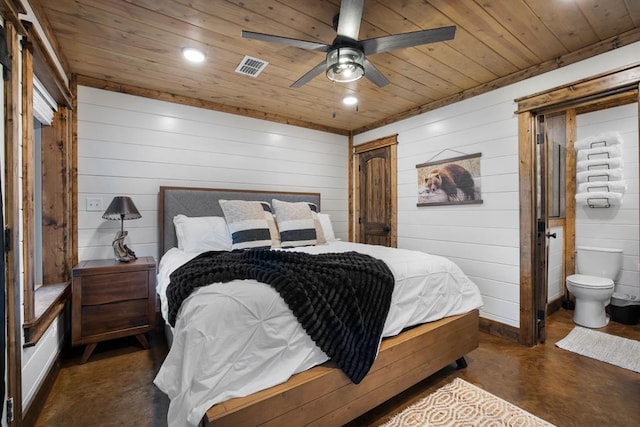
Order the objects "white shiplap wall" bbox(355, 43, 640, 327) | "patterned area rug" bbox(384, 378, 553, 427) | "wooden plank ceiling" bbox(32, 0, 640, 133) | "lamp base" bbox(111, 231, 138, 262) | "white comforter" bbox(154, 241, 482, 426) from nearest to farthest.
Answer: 1. "white comforter" bbox(154, 241, 482, 426)
2. "patterned area rug" bbox(384, 378, 553, 427)
3. "wooden plank ceiling" bbox(32, 0, 640, 133)
4. "lamp base" bbox(111, 231, 138, 262)
5. "white shiplap wall" bbox(355, 43, 640, 327)

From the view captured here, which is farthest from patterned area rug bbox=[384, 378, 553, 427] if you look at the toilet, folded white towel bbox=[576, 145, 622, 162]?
folded white towel bbox=[576, 145, 622, 162]

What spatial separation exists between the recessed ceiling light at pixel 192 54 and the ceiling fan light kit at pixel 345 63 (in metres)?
1.11

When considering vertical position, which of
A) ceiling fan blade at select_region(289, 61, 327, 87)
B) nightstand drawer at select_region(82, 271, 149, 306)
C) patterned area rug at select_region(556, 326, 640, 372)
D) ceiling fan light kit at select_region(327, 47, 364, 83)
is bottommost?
patterned area rug at select_region(556, 326, 640, 372)

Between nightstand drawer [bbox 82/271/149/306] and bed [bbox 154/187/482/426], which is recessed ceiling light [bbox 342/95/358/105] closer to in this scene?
bed [bbox 154/187/482/426]

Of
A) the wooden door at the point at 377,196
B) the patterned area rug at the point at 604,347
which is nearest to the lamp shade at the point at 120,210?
the wooden door at the point at 377,196

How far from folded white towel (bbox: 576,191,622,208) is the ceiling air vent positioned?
3.79 metres

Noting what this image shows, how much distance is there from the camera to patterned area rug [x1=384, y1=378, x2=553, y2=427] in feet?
5.59

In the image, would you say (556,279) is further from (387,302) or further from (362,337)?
(362,337)

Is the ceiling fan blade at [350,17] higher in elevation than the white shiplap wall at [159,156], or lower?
higher

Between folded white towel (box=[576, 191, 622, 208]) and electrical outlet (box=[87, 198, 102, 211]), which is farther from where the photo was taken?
folded white towel (box=[576, 191, 622, 208])

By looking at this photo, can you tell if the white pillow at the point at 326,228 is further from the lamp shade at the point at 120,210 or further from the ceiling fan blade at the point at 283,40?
the ceiling fan blade at the point at 283,40

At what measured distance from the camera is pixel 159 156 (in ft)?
10.3

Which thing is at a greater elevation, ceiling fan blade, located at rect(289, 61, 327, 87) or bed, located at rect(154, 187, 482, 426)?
ceiling fan blade, located at rect(289, 61, 327, 87)

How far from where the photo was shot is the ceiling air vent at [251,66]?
250 centimetres
